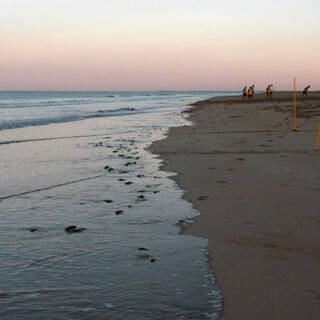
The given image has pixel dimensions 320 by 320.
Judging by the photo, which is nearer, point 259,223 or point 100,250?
point 100,250

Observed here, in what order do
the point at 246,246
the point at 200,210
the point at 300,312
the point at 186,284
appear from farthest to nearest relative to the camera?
the point at 200,210, the point at 246,246, the point at 186,284, the point at 300,312

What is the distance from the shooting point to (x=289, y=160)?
26.8 feet

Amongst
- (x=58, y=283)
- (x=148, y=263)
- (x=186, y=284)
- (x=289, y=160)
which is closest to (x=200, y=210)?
(x=148, y=263)

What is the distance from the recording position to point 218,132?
14.4 metres

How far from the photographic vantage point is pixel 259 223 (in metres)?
4.45

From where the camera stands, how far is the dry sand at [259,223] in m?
2.85

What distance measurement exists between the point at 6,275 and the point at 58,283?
18.2 inches

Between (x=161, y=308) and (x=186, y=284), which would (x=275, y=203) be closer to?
(x=186, y=284)

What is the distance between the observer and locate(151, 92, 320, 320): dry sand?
285 cm

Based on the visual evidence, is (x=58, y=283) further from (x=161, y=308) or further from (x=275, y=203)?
(x=275, y=203)

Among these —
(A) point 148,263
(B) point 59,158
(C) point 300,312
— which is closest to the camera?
(C) point 300,312

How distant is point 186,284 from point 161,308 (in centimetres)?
40

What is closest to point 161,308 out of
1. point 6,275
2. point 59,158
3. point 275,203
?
point 6,275

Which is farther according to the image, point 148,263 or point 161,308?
point 148,263
